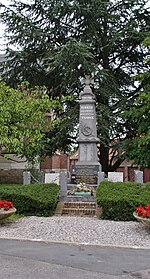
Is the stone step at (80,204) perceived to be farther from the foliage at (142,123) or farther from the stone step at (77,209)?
the foliage at (142,123)

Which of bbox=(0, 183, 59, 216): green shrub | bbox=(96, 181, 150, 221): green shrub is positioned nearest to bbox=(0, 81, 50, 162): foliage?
bbox=(0, 183, 59, 216): green shrub

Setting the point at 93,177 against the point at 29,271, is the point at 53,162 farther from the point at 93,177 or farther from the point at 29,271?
the point at 29,271

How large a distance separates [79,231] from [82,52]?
11.3m

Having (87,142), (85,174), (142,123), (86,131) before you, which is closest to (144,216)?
(85,174)

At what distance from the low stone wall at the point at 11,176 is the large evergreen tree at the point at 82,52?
5.13m

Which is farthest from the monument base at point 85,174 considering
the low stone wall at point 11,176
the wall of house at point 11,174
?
the low stone wall at point 11,176

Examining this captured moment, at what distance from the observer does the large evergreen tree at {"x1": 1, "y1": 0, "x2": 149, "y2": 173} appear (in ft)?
59.9

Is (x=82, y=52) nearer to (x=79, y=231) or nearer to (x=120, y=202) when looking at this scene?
(x=120, y=202)

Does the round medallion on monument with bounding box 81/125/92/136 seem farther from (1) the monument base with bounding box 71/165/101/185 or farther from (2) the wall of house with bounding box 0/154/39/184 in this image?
(2) the wall of house with bounding box 0/154/39/184

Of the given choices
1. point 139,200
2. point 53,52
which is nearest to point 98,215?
point 139,200

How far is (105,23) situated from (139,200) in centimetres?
1416

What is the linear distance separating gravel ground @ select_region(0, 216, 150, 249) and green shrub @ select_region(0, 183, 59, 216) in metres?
0.53

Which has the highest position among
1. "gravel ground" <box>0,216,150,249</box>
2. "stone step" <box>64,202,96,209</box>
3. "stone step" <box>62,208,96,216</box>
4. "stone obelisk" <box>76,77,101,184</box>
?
"stone obelisk" <box>76,77,101,184</box>

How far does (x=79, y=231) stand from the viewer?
851 centimetres
